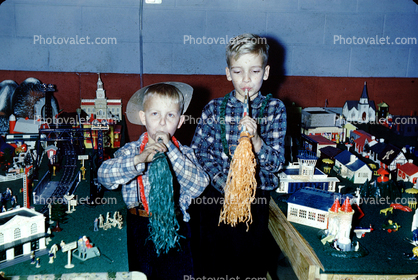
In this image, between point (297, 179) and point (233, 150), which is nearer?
point (233, 150)

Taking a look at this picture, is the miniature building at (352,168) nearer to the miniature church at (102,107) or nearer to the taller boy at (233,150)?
the taller boy at (233,150)

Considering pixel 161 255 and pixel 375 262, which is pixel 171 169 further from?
pixel 375 262

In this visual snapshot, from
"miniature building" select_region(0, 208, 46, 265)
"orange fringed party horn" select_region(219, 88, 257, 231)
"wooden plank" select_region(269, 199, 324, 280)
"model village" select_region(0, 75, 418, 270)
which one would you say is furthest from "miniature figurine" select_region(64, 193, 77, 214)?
"wooden plank" select_region(269, 199, 324, 280)

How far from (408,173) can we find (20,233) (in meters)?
2.16

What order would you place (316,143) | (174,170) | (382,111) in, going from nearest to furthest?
1. (174,170)
2. (316,143)
3. (382,111)

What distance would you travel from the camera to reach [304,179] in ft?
7.12

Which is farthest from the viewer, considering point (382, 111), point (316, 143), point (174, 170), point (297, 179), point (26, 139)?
point (382, 111)

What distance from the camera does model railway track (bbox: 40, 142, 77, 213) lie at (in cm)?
204

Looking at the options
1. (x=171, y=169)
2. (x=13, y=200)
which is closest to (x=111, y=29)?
(x=13, y=200)

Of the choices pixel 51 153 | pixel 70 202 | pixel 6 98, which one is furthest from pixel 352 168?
pixel 6 98

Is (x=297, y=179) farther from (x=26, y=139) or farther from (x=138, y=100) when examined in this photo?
(x=26, y=139)

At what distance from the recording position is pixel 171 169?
5.46 feet

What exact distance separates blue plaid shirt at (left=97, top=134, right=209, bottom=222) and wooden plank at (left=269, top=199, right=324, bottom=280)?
20.1 inches

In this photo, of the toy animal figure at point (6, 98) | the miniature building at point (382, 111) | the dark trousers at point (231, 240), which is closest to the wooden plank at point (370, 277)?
the dark trousers at point (231, 240)
